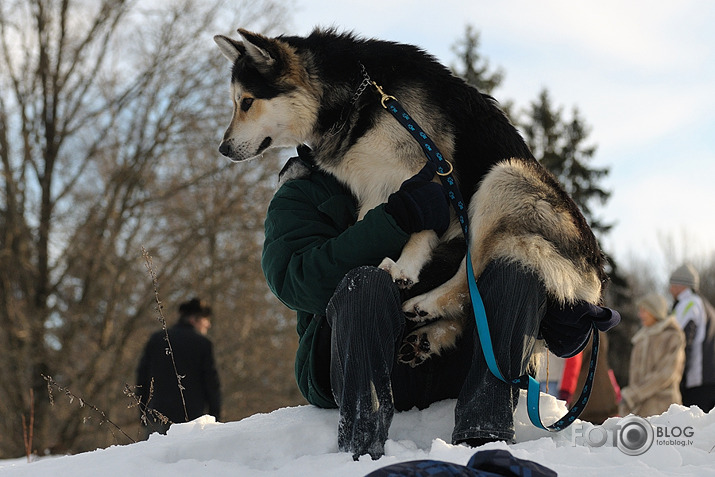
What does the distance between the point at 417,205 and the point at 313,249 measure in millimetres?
401

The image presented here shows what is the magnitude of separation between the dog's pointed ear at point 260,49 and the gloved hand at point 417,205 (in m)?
1.18

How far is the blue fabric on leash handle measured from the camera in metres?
2.41

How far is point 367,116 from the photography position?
305 centimetres

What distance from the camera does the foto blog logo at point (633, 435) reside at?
7.85ft

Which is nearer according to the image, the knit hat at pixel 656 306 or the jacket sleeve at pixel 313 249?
the jacket sleeve at pixel 313 249

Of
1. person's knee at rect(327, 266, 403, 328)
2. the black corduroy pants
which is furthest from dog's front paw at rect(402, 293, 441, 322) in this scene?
person's knee at rect(327, 266, 403, 328)

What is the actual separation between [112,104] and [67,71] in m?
Answer: 0.97

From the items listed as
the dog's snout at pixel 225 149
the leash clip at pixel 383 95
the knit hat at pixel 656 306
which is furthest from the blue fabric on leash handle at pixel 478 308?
the knit hat at pixel 656 306

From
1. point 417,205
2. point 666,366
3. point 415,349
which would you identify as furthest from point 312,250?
point 666,366

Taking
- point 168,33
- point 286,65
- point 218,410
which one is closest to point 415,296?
point 286,65

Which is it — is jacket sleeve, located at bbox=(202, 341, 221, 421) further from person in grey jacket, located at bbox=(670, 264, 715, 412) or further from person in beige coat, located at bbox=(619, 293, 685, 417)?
person in grey jacket, located at bbox=(670, 264, 715, 412)

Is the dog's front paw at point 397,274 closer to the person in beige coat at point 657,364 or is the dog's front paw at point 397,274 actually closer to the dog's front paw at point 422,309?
the dog's front paw at point 422,309

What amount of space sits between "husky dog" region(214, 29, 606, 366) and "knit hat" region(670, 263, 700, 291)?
5.20m

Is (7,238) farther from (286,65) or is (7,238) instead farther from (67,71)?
(286,65)
